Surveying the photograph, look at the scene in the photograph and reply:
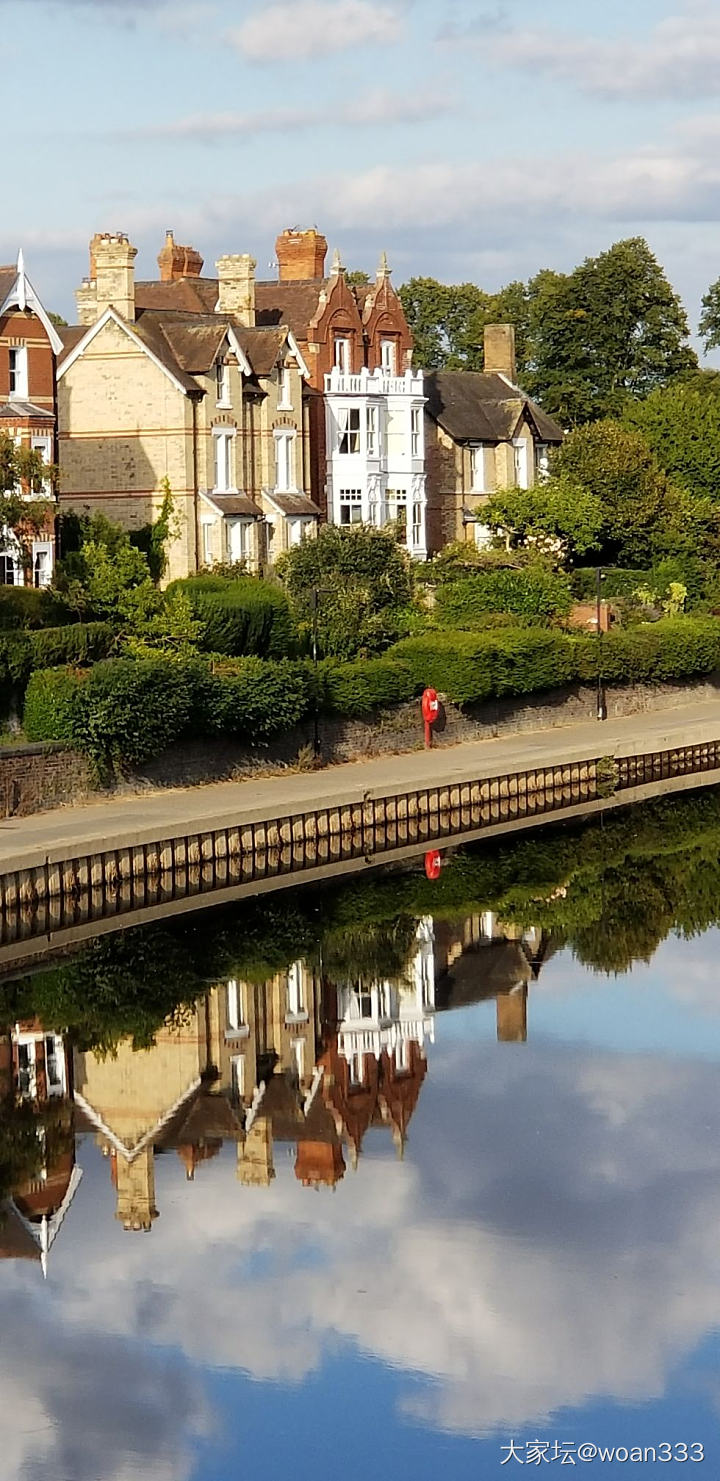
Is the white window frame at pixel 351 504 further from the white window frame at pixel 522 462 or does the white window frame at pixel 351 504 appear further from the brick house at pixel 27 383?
the brick house at pixel 27 383

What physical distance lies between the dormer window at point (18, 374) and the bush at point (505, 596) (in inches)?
558

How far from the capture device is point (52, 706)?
159 feet

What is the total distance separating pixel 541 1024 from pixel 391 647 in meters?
25.7

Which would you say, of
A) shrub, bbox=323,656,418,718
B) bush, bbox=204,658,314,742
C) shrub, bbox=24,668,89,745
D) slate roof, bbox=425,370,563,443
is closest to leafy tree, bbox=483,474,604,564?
slate roof, bbox=425,370,563,443

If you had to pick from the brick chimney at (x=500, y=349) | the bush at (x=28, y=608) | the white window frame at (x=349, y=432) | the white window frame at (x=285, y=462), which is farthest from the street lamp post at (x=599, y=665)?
the brick chimney at (x=500, y=349)

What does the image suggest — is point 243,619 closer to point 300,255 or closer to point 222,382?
point 222,382

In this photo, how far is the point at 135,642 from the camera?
2120 inches

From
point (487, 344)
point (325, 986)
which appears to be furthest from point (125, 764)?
point (487, 344)

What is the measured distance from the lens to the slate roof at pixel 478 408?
81.3 m

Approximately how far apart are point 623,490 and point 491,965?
141ft

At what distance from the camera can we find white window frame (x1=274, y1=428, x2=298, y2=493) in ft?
233

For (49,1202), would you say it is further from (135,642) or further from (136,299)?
(136,299)

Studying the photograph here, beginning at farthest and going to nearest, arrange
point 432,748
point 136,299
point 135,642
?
1. point 136,299
2. point 432,748
3. point 135,642

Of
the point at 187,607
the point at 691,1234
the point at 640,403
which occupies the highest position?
the point at 640,403
